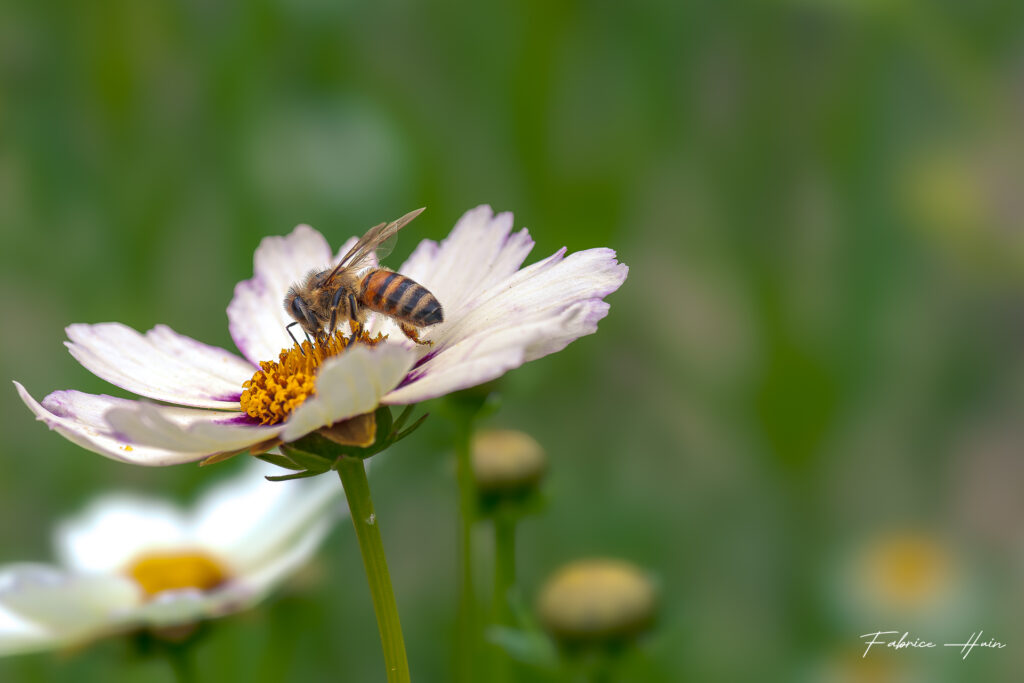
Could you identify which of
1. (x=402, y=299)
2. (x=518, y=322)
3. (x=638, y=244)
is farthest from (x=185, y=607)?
(x=638, y=244)

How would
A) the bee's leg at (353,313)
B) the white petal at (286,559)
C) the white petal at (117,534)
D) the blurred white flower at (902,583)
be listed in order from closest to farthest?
the bee's leg at (353,313), the white petal at (286,559), the white petal at (117,534), the blurred white flower at (902,583)

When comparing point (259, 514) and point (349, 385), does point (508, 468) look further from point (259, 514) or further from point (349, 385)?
point (349, 385)

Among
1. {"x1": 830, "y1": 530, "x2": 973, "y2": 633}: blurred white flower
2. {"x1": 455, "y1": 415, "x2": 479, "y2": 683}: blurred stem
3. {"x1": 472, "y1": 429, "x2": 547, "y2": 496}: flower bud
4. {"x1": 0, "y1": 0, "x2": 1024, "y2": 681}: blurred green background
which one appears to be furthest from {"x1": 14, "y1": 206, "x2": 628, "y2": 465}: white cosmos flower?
{"x1": 830, "y1": 530, "x2": 973, "y2": 633}: blurred white flower

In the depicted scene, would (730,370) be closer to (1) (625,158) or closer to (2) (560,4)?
(1) (625,158)

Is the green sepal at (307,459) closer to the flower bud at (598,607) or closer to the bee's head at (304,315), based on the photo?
the bee's head at (304,315)

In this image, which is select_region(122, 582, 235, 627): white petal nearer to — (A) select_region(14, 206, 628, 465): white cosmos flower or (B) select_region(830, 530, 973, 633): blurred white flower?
(A) select_region(14, 206, 628, 465): white cosmos flower

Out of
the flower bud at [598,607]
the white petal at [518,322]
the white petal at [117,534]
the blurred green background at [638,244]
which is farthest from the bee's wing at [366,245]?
the blurred green background at [638,244]

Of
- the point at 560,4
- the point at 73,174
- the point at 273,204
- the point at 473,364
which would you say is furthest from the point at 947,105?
the point at 473,364

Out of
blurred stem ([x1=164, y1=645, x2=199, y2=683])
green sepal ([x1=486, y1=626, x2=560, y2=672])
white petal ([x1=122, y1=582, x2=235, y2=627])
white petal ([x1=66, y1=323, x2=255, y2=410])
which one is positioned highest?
white petal ([x1=66, y1=323, x2=255, y2=410])
